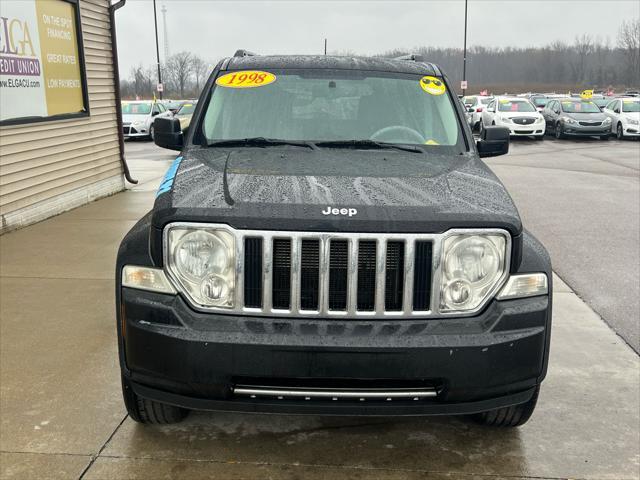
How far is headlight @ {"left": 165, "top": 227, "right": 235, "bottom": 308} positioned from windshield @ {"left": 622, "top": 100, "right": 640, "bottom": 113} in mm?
25379

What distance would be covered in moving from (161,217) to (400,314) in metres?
1.08

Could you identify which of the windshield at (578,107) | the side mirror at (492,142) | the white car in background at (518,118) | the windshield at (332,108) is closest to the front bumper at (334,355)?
the windshield at (332,108)

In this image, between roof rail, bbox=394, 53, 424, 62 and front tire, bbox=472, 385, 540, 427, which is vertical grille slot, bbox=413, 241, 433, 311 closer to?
front tire, bbox=472, 385, 540, 427

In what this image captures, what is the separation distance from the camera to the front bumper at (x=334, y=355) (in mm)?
2598

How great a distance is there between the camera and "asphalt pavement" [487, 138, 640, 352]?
577 cm

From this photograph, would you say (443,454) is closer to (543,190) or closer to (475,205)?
(475,205)

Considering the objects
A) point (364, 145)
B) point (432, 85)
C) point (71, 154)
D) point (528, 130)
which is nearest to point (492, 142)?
point (432, 85)

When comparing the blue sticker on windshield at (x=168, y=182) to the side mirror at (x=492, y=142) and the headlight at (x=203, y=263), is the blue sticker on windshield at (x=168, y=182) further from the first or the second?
the side mirror at (x=492, y=142)

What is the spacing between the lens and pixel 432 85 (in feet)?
14.3

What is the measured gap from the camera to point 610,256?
719cm

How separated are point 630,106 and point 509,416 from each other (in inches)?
982

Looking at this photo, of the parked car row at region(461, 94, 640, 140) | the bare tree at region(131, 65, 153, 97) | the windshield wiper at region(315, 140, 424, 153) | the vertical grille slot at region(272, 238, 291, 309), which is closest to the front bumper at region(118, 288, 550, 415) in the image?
the vertical grille slot at region(272, 238, 291, 309)

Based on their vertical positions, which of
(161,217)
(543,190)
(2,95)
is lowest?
(543,190)

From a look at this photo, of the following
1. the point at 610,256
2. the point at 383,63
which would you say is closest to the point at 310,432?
the point at 383,63
